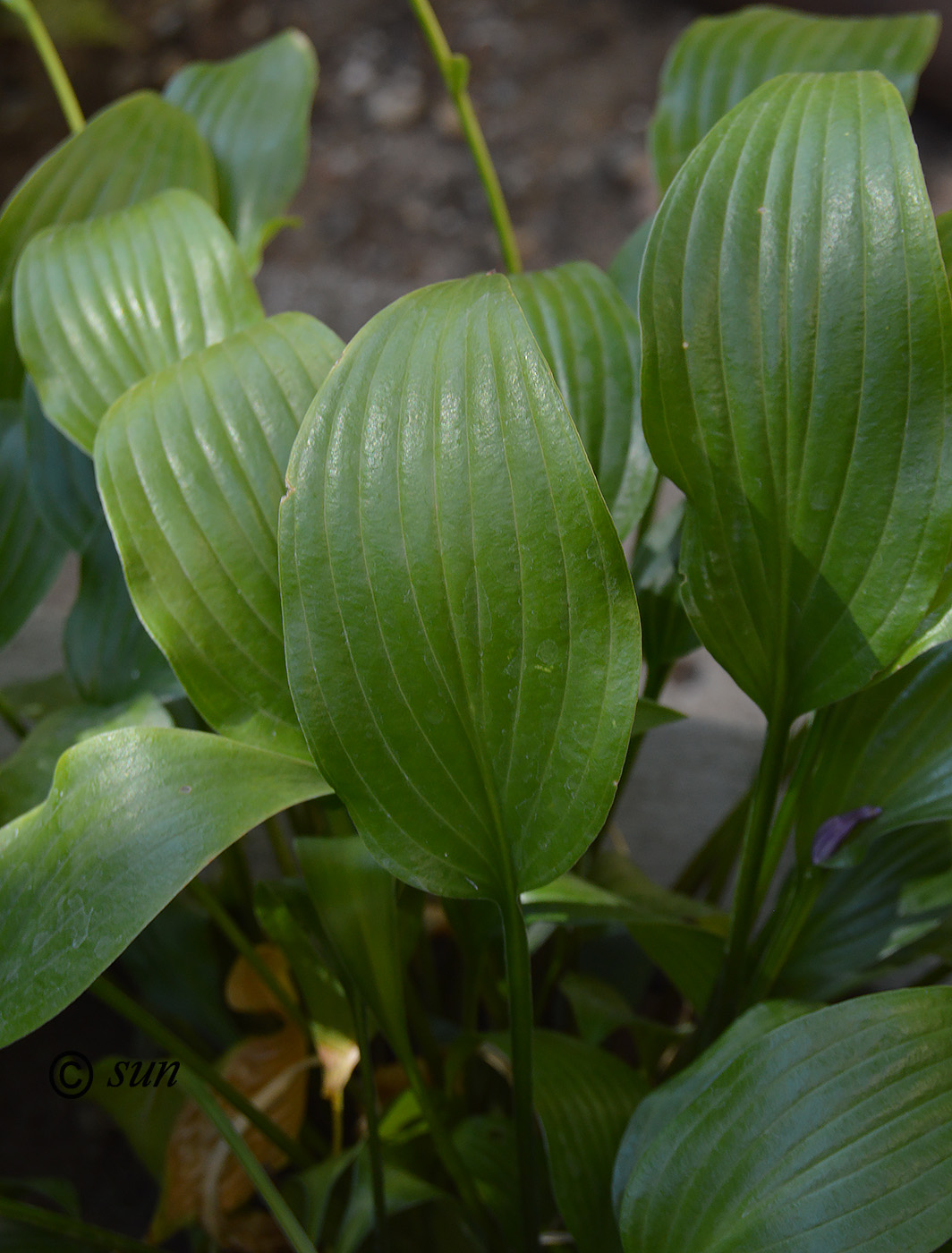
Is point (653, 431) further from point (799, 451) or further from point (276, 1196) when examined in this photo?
point (276, 1196)

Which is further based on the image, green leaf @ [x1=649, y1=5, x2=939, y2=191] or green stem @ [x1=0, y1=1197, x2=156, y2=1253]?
green leaf @ [x1=649, y1=5, x2=939, y2=191]

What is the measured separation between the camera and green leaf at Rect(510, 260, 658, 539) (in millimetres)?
523

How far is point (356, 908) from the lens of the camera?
0.43m

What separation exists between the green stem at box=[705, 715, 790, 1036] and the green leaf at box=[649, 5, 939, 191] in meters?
0.45

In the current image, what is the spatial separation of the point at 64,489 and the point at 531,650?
→ 1.24ft

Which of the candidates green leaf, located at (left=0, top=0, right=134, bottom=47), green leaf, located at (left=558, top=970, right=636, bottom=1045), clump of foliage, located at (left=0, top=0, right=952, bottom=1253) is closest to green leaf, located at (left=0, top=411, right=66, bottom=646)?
clump of foliage, located at (left=0, top=0, right=952, bottom=1253)

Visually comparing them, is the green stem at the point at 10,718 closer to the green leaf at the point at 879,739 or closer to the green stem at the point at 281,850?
the green stem at the point at 281,850

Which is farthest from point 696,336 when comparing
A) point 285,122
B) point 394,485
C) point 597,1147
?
point 285,122

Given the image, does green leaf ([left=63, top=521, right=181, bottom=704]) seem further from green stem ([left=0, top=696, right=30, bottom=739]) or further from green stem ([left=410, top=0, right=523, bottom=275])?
green stem ([left=410, top=0, right=523, bottom=275])

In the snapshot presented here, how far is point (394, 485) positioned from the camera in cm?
35

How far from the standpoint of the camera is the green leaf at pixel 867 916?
541mm

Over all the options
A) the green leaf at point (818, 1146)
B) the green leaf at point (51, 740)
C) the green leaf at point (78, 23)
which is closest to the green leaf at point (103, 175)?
the green leaf at point (51, 740)

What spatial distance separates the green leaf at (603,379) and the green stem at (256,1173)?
1.23 feet

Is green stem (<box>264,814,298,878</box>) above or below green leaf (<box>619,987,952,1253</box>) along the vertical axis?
below
